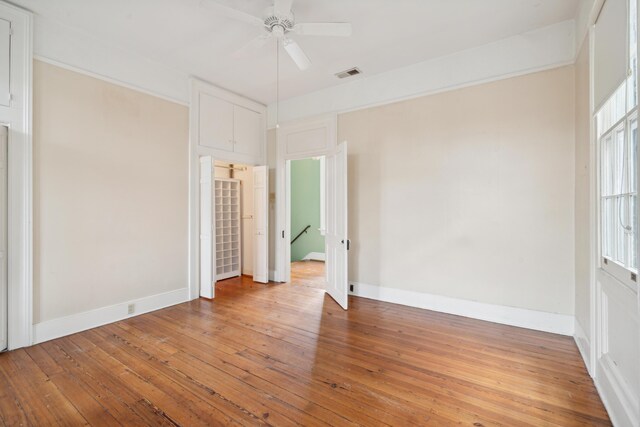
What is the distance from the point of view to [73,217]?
3240mm

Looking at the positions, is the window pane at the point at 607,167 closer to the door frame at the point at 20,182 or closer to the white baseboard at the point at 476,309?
the white baseboard at the point at 476,309

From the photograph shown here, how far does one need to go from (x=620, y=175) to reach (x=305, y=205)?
6640 millimetres

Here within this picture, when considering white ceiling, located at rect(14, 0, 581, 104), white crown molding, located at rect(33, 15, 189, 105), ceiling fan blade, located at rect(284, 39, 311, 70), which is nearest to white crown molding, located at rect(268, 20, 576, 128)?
white ceiling, located at rect(14, 0, 581, 104)

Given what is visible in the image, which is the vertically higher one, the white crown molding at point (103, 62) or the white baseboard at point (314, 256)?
the white crown molding at point (103, 62)

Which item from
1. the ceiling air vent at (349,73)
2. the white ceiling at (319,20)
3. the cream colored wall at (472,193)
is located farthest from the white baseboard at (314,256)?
the white ceiling at (319,20)

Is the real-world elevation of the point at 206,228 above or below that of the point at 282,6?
below

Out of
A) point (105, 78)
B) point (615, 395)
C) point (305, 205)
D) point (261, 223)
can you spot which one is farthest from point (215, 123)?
point (615, 395)

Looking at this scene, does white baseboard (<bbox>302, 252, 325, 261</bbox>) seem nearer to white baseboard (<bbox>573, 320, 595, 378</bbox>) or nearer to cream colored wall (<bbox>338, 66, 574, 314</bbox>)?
cream colored wall (<bbox>338, 66, 574, 314</bbox>)

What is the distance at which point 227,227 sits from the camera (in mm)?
5781

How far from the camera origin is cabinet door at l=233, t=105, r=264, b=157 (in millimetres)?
5086

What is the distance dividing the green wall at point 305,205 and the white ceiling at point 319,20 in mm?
3939

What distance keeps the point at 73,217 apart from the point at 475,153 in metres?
4.67

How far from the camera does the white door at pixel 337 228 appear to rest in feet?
13.1

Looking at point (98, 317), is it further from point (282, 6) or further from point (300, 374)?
point (282, 6)
